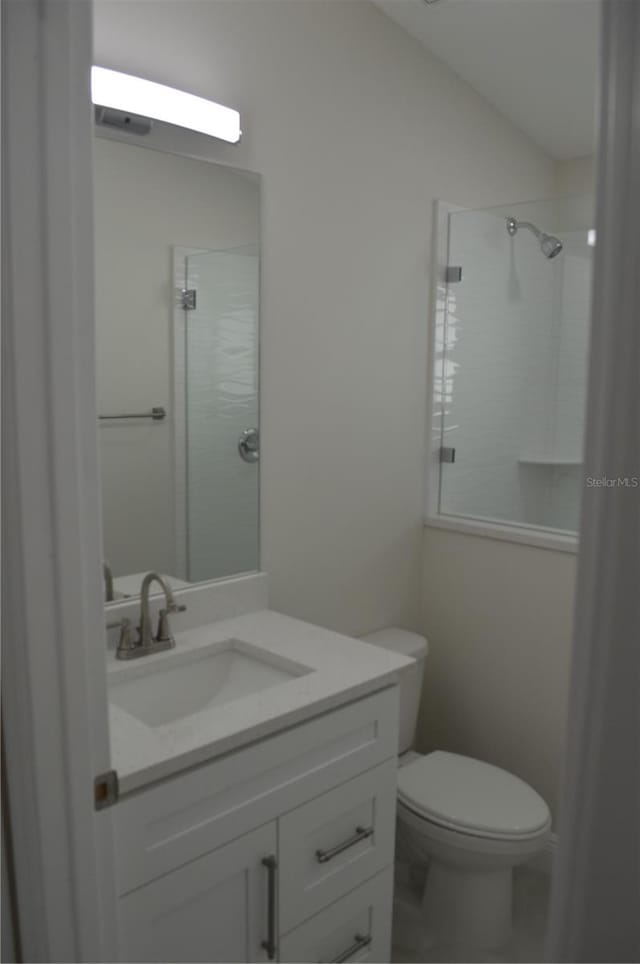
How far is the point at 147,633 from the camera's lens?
1619 mm

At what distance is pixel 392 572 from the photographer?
2.39 metres

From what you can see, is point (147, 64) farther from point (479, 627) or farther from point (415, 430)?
point (479, 627)

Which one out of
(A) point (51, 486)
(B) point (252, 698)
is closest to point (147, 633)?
(B) point (252, 698)

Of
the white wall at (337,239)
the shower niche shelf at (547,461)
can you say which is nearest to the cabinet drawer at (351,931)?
the white wall at (337,239)

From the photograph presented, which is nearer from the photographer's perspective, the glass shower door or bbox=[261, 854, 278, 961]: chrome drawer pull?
bbox=[261, 854, 278, 961]: chrome drawer pull

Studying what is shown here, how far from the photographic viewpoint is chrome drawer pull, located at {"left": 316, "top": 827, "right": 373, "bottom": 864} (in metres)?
1.46

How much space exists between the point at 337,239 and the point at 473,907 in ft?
6.23

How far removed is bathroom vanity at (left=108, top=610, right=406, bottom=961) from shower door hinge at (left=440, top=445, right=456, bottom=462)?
3.23 ft

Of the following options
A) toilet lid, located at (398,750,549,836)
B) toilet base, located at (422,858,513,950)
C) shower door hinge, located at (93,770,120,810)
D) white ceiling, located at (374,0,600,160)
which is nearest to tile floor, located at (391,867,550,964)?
toilet base, located at (422,858,513,950)

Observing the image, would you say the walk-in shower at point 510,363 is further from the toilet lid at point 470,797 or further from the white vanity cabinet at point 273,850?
the white vanity cabinet at point 273,850

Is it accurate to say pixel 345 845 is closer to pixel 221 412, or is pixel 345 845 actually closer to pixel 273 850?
pixel 273 850

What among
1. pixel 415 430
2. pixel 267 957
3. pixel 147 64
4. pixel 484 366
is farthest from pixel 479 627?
pixel 147 64

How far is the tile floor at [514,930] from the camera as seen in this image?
187cm

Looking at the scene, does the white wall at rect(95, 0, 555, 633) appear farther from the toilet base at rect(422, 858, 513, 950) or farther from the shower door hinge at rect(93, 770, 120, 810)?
the shower door hinge at rect(93, 770, 120, 810)
